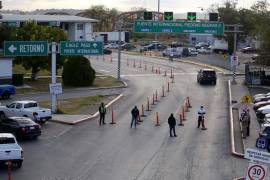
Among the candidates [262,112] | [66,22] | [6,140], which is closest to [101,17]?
[66,22]

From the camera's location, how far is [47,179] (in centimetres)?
2261

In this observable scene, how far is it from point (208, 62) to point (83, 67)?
102 feet

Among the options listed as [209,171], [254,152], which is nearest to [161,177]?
[209,171]

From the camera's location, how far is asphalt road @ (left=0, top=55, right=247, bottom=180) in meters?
23.9

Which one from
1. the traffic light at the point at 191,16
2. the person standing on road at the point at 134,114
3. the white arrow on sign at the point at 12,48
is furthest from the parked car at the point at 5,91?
the traffic light at the point at 191,16

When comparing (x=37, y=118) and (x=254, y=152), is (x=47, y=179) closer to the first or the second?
(x=254, y=152)

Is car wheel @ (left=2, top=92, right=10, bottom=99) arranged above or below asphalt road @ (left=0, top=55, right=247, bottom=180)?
above

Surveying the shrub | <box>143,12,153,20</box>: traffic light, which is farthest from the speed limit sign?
<box>143,12,153,20</box>: traffic light

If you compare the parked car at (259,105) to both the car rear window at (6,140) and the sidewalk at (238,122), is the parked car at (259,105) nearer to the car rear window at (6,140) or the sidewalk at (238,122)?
the sidewalk at (238,122)

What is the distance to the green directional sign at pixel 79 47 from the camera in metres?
41.4

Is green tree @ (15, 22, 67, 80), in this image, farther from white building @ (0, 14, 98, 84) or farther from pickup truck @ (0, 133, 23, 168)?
pickup truck @ (0, 133, 23, 168)

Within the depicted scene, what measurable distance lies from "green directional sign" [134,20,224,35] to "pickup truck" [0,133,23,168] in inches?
1472

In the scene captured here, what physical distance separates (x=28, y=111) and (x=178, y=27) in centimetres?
2727

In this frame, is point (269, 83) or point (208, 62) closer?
point (269, 83)
